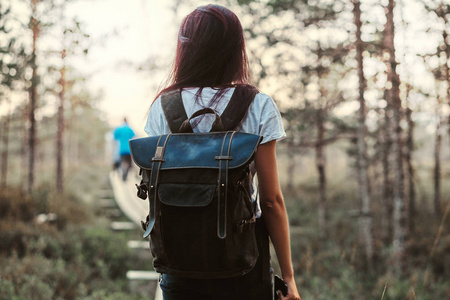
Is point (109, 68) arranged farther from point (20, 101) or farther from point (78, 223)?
point (78, 223)

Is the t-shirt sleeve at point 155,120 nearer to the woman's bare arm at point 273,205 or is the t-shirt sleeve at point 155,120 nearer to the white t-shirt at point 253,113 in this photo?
the white t-shirt at point 253,113

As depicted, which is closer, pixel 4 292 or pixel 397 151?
pixel 4 292

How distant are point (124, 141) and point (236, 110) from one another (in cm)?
1109

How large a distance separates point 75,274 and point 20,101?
8798mm

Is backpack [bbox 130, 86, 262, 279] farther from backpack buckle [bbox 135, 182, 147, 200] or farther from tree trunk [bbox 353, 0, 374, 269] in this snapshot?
tree trunk [bbox 353, 0, 374, 269]

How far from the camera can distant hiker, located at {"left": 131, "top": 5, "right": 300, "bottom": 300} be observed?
158cm

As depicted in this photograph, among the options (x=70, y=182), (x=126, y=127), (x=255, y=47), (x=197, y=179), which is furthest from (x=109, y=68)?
(x=197, y=179)

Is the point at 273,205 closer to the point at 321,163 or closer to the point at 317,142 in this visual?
the point at 317,142

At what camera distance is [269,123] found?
68.3 inches

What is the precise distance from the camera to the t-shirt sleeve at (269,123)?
5.64 ft

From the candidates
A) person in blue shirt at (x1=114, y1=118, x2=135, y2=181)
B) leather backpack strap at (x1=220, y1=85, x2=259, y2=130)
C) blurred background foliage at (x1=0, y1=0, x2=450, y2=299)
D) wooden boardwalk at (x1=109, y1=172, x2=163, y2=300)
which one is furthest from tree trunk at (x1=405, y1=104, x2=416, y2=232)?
leather backpack strap at (x1=220, y1=85, x2=259, y2=130)

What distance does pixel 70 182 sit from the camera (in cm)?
1903

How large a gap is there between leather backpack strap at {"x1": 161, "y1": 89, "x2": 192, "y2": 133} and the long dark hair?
0.25 feet

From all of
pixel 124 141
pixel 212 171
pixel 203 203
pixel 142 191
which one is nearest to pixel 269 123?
pixel 212 171
